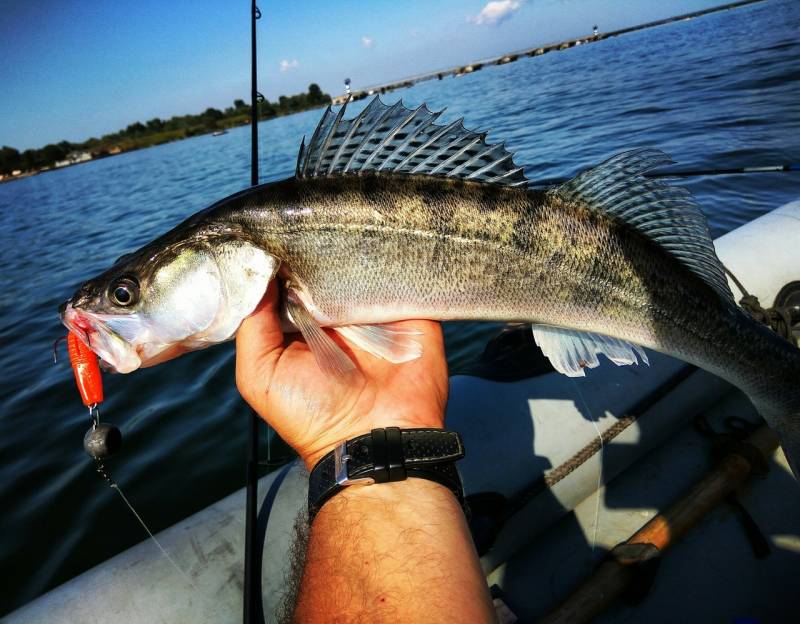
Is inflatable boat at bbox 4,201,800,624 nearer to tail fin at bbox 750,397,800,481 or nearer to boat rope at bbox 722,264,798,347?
boat rope at bbox 722,264,798,347

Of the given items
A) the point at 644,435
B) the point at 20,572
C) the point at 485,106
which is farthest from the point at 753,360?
the point at 485,106

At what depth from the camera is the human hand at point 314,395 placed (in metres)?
2.15

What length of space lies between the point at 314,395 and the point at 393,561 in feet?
2.79

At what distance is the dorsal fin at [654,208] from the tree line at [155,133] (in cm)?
8518

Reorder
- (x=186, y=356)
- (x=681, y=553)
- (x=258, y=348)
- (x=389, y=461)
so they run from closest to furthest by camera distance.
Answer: (x=389, y=461) < (x=258, y=348) < (x=681, y=553) < (x=186, y=356)

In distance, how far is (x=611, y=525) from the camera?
10.3ft

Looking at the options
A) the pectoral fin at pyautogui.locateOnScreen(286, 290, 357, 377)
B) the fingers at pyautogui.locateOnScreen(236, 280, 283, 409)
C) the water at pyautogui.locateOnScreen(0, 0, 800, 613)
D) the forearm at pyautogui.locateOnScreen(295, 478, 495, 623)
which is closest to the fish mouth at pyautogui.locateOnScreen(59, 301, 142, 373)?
the fingers at pyautogui.locateOnScreen(236, 280, 283, 409)

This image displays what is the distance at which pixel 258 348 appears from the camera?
226cm

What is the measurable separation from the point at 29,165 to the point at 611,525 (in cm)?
10745

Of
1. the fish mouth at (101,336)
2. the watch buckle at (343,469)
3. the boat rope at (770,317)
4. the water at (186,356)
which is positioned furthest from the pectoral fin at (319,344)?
the water at (186,356)

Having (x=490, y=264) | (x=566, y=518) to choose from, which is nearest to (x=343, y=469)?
(x=490, y=264)

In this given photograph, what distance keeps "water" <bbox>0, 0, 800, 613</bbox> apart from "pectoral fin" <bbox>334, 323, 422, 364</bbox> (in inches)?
128

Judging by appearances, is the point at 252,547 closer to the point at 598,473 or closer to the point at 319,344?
the point at 319,344

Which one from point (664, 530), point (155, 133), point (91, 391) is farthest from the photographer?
point (155, 133)
